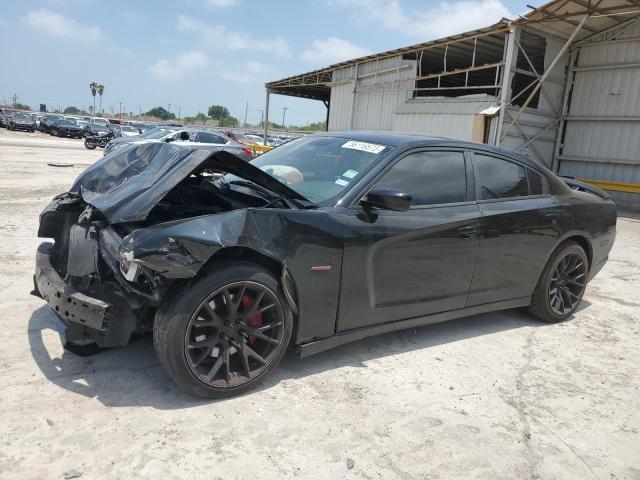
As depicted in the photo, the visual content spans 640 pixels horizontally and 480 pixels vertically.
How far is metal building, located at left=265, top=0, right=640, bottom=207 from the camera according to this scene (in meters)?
14.2

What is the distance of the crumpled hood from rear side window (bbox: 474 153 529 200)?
163 cm

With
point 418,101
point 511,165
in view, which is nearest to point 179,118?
point 418,101

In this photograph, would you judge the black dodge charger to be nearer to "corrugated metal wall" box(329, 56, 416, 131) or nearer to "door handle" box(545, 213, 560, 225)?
"door handle" box(545, 213, 560, 225)

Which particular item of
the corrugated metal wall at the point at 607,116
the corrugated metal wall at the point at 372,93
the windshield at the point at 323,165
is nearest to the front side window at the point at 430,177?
the windshield at the point at 323,165

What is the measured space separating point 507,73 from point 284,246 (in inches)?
511

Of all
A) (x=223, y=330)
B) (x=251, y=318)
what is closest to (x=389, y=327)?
(x=251, y=318)

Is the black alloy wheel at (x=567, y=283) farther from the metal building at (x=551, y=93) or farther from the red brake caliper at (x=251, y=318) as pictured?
the metal building at (x=551, y=93)

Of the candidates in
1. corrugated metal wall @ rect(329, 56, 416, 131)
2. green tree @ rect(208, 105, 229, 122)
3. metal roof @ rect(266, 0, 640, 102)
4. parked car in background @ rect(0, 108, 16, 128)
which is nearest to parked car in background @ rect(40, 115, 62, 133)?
parked car in background @ rect(0, 108, 16, 128)

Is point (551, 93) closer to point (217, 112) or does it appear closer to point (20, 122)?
point (20, 122)

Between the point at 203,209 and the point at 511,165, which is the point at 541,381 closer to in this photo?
the point at 511,165

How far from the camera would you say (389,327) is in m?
3.53

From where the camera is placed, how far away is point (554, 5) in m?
12.9

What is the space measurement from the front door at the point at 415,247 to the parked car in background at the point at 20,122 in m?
44.0

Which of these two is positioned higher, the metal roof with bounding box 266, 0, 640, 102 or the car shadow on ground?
the metal roof with bounding box 266, 0, 640, 102
